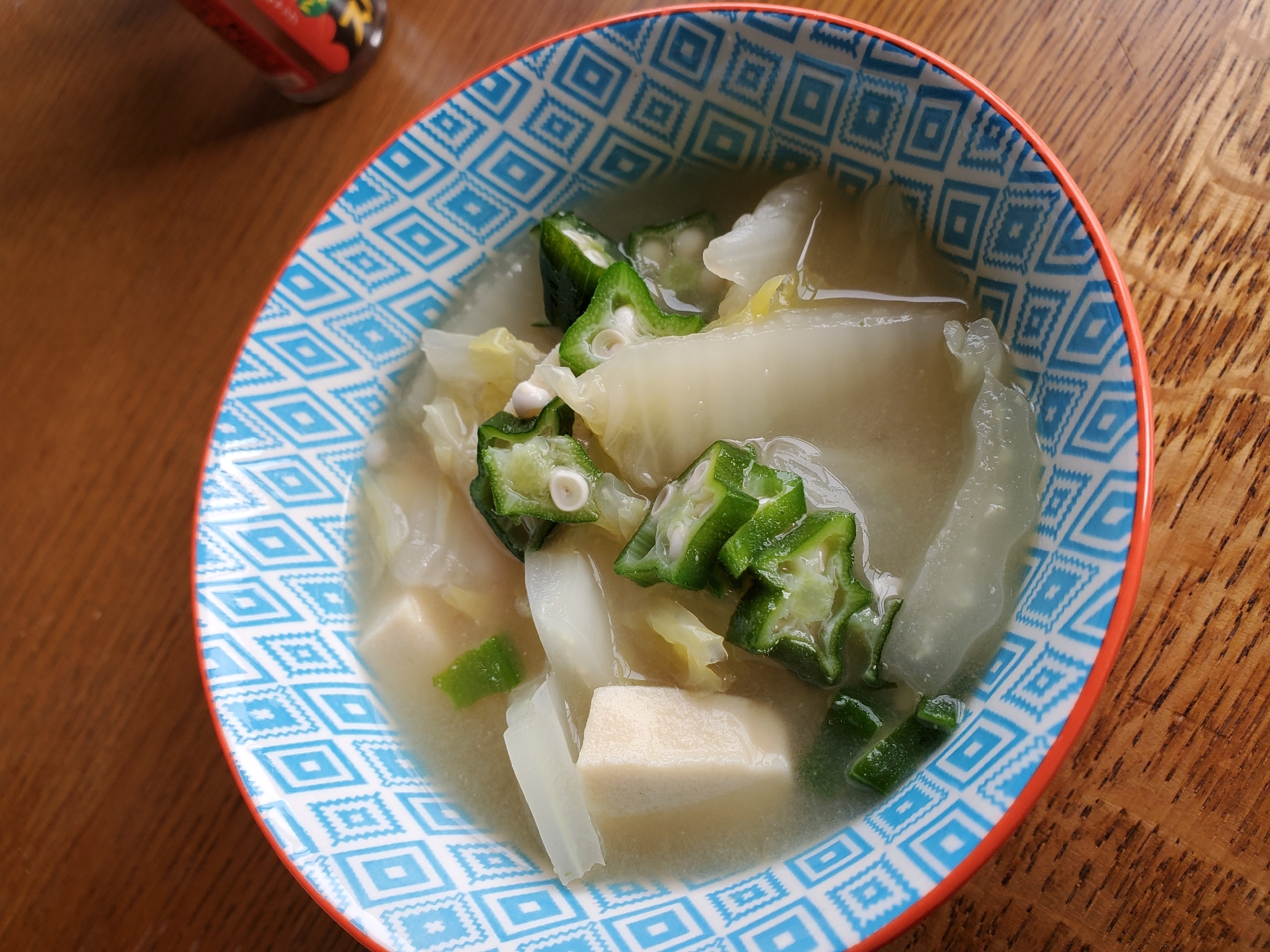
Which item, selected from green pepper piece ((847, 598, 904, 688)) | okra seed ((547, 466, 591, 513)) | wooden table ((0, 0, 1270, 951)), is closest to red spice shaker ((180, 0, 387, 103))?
wooden table ((0, 0, 1270, 951))

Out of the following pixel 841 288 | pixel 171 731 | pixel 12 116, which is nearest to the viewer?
pixel 841 288

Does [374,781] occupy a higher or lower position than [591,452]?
lower

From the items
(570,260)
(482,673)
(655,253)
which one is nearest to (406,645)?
(482,673)

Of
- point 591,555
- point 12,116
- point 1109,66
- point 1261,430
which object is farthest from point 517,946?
point 12,116

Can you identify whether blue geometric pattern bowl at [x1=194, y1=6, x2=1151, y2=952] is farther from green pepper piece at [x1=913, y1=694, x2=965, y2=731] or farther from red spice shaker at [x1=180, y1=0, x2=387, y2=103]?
red spice shaker at [x1=180, y1=0, x2=387, y2=103]

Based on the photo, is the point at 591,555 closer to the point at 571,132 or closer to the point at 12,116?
the point at 571,132

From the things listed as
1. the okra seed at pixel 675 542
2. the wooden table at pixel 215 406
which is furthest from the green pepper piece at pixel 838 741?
the okra seed at pixel 675 542

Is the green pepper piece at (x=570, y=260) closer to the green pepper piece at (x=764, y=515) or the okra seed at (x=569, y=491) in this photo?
the okra seed at (x=569, y=491)
